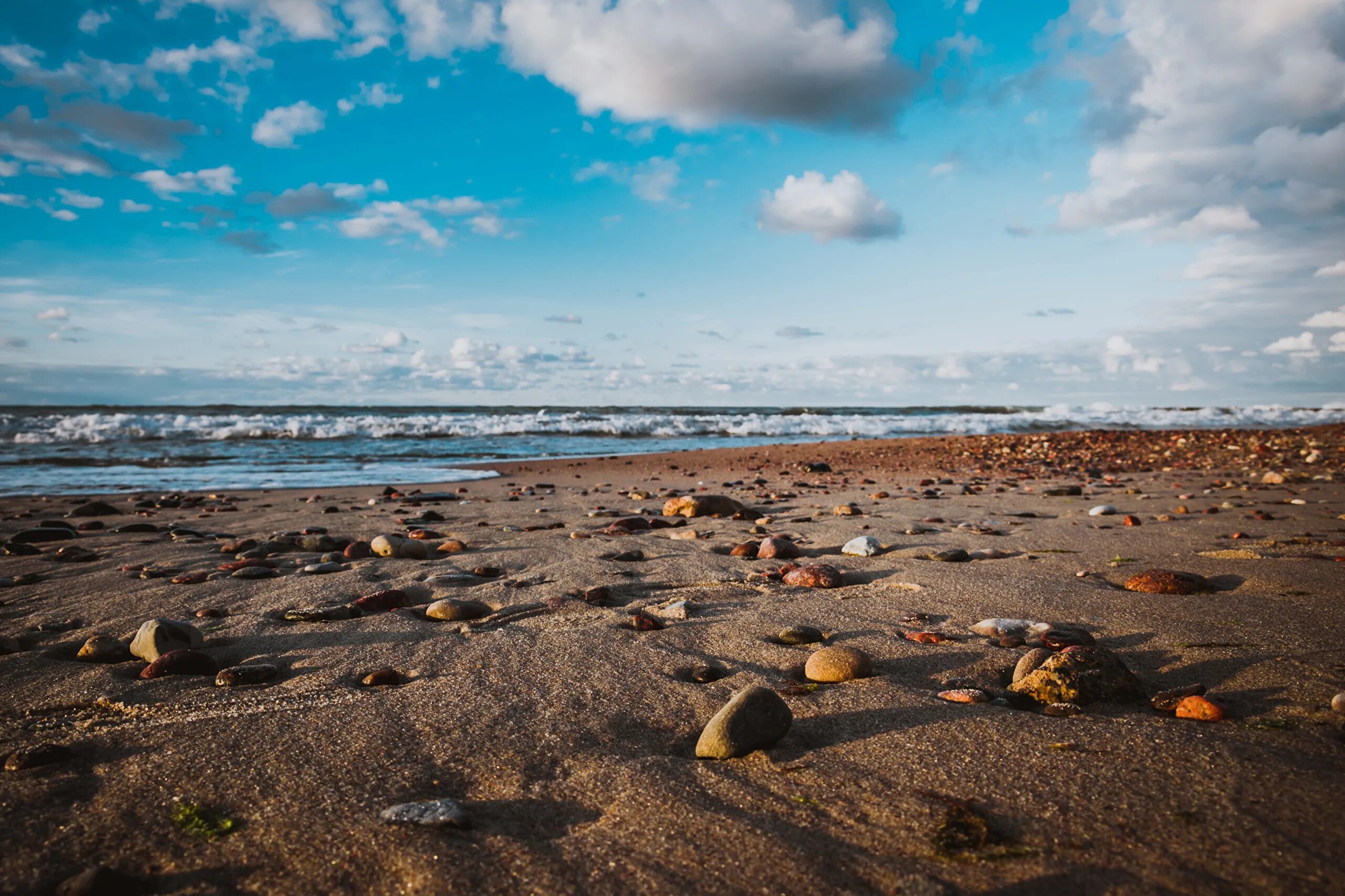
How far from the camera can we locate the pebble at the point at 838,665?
2.17 meters

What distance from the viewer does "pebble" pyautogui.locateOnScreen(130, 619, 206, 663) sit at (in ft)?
7.84

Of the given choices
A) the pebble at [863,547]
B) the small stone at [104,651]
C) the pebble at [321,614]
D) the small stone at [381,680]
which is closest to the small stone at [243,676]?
the small stone at [381,680]

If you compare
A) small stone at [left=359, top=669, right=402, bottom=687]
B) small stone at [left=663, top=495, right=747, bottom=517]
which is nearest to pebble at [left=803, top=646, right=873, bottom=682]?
small stone at [left=359, top=669, right=402, bottom=687]

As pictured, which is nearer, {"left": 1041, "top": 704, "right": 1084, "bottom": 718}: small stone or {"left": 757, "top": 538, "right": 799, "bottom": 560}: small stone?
{"left": 1041, "top": 704, "right": 1084, "bottom": 718}: small stone

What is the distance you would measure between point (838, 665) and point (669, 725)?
24.0 inches

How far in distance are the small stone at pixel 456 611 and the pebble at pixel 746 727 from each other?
150cm

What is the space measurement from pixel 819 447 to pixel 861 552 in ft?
32.9

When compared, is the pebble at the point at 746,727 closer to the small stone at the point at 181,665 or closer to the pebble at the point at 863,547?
the small stone at the point at 181,665

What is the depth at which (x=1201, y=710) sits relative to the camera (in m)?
1.81

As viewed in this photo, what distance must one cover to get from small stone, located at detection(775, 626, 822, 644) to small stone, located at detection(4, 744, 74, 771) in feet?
6.93

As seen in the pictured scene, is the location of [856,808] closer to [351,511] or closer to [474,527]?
[474,527]

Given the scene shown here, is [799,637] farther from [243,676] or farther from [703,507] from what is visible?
[703,507]

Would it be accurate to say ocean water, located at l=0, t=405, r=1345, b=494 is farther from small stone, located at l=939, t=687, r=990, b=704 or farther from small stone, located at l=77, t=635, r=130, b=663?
small stone, located at l=939, t=687, r=990, b=704

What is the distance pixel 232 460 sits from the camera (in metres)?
13.0
